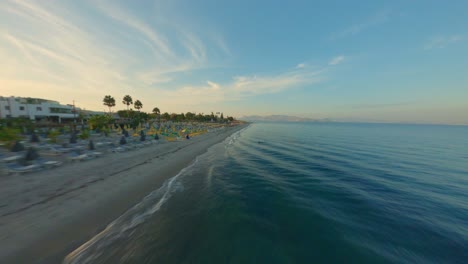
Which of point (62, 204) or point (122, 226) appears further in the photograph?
point (62, 204)

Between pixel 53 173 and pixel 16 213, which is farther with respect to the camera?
pixel 53 173

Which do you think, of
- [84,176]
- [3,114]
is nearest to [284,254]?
[84,176]

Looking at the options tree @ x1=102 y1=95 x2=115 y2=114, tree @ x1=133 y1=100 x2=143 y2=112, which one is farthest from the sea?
tree @ x1=133 y1=100 x2=143 y2=112

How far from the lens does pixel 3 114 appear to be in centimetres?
4512

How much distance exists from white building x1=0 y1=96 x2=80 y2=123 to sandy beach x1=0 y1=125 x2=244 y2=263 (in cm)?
5914

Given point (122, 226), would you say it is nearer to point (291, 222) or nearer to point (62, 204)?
point (62, 204)

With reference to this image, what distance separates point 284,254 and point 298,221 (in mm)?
1964

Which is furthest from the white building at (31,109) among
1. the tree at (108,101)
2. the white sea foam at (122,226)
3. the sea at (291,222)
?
the sea at (291,222)

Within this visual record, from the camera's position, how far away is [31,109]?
4919cm

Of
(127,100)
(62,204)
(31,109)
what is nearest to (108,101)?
(127,100)

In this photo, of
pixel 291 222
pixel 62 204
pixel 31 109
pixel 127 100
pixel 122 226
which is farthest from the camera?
pixel 127 100

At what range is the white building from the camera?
45938 mm

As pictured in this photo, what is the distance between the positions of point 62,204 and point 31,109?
2905 inches

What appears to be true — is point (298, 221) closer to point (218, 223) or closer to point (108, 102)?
point (218, 223)
